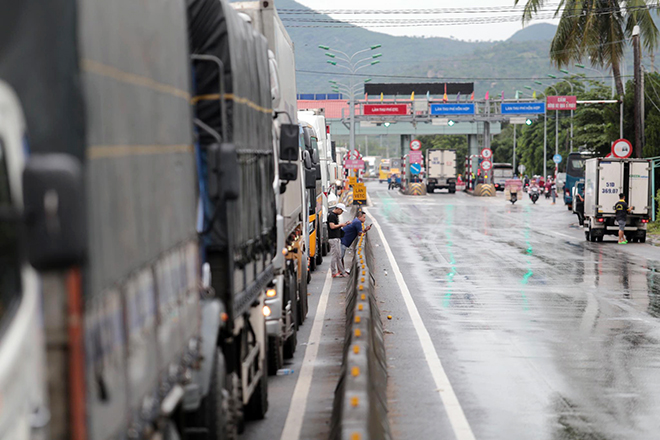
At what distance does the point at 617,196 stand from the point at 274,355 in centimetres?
2552

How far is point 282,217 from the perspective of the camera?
11617 millimetres

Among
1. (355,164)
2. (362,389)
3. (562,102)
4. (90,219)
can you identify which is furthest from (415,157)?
(90,219)

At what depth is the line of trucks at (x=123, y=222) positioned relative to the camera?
3.39 meters

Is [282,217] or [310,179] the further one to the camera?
[310,179]

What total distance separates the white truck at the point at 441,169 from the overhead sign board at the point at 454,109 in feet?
16.4

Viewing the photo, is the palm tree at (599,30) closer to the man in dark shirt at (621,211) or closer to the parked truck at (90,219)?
the man in dark shirt at (621,211)

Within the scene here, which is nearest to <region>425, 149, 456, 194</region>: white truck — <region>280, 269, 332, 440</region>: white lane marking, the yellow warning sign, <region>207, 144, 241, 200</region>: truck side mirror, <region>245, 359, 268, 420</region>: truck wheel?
the yellow warning sign

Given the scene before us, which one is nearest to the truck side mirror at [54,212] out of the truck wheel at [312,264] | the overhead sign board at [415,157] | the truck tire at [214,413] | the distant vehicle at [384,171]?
the truck tire at [214,413]

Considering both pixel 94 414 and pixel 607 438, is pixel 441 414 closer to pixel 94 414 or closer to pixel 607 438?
pixel 607 438

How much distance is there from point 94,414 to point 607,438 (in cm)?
622

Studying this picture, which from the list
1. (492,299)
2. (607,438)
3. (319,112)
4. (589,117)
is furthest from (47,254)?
(589,117)

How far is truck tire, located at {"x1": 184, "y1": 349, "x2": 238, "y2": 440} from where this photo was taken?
6.36m

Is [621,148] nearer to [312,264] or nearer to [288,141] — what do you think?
[312,264]

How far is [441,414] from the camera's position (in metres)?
9.73
